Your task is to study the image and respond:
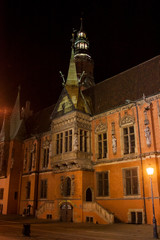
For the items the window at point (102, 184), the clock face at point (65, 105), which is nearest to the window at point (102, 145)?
the window at point (102, 184)

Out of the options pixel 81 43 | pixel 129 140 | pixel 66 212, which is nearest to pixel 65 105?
pixel 129 140

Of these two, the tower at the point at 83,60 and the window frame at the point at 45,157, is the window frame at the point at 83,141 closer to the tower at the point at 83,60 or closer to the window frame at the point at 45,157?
the window frame at the point at 45,157

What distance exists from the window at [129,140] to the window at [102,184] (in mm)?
3657

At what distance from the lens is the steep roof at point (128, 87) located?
2470 centimetres

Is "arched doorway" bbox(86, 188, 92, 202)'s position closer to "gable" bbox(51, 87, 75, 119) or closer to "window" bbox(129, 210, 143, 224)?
"window" bbox(129, 210, 143, 224)

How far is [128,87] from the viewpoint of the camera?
2700 centimetres

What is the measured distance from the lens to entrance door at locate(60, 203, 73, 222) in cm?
2469

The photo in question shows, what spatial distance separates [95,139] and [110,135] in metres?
2.20

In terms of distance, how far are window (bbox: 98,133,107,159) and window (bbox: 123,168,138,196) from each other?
3.64 meters

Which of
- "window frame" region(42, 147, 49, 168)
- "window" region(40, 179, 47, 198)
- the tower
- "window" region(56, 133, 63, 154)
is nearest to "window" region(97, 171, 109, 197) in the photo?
"window" region(56, 133, 63, 154)

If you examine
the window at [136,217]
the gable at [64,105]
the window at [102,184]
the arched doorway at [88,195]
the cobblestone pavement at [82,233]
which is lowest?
the cobblestone pavement at [82,233]

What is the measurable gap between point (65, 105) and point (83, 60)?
23.8 metres

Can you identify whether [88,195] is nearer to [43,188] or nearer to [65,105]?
[43,188]

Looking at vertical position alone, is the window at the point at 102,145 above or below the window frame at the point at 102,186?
above
